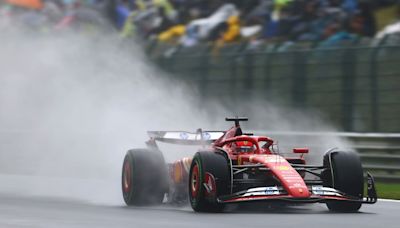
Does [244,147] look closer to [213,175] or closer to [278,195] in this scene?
[213,175]

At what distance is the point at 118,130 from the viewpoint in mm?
18672

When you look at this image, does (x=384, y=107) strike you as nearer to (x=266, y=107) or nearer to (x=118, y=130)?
(x=266, y=107)

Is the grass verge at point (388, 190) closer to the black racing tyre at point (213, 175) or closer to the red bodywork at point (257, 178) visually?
the red bodywork at point (257, 178)

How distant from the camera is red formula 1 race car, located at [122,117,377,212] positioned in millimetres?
11586

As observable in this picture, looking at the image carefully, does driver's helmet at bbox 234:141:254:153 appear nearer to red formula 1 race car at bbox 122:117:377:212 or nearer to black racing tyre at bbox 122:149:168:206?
red formula 1 race car at bbox 122:117:377:212

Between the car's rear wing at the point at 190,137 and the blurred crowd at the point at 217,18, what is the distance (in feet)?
18.4

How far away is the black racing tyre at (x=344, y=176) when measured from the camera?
39.7ft

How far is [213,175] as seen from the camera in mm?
11656

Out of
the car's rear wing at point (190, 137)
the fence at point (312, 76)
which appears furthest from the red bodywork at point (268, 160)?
the fence at point (312, 76)

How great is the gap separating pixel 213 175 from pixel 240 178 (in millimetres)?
617

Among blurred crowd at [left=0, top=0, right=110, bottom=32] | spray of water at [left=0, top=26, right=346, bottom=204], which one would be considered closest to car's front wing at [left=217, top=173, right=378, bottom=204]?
spray of water at [left=0, top=26, right=346, bottom=204]

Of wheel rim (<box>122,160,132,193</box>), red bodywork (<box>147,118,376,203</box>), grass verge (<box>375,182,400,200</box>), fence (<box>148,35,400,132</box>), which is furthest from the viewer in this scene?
fence (<box>148,35,400,132</box>)

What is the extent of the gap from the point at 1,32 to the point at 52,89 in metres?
3.12

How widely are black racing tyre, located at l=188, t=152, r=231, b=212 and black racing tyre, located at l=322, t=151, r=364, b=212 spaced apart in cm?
122
